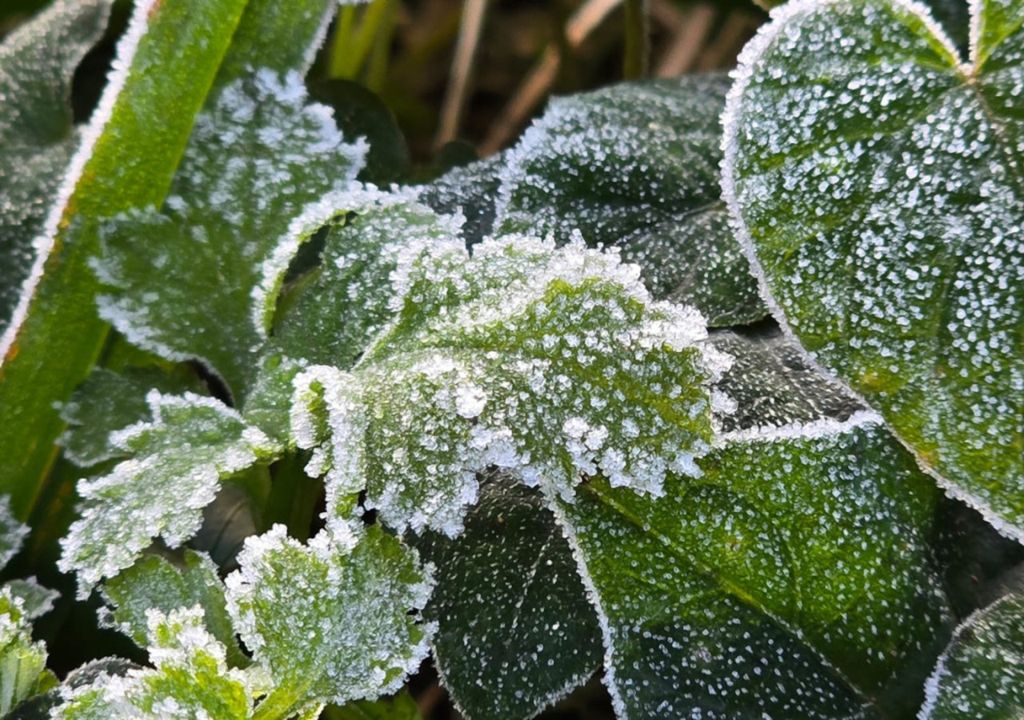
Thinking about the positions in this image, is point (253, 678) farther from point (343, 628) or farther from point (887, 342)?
point (887, 342)

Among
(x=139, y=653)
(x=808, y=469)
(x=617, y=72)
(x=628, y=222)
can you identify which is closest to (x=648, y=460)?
(x=808, y=469)

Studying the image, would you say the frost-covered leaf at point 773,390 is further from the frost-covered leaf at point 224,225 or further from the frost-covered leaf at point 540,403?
the frost-covered leaf at point 224,225

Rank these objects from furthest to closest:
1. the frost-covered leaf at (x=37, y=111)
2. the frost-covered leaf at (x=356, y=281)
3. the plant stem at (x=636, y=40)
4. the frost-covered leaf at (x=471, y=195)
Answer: the plant stem at (x=636, y=40) → the frost-covered leaf at (x=37, y=111) → the frost-covered leaf at (x=471, y=195) → the frost-covered leaf at (x=356, y=281)

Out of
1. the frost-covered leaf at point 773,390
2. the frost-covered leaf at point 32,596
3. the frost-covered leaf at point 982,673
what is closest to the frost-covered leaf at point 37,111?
the frost-covered leaf at point 32,596

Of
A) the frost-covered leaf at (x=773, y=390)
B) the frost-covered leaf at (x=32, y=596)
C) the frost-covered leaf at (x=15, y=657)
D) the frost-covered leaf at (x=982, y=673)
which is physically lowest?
the frost-covered leaf at (x=15, y=657)

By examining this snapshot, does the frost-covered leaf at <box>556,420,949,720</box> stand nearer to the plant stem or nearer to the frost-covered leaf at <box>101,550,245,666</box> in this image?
the frost-covered leaf at <box>101,550,245,666</box>

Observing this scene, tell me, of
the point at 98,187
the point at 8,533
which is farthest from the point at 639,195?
the point at 8,533

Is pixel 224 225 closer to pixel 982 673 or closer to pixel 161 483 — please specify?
pixel 161 483
